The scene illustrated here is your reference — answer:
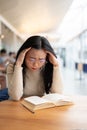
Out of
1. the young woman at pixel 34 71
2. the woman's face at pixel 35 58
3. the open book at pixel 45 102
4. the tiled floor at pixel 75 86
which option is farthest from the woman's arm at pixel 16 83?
the tiled floor at pixel 75 86

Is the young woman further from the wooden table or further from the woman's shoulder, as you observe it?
the wooden table

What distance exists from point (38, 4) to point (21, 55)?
696 centimetres

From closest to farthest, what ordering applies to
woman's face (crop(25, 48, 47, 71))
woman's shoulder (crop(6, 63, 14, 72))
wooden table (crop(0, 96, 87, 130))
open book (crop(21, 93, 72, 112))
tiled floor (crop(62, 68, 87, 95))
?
wooden table (crop(0, 96, 87, 130)) → open book (crop(21, 93, 72, 112)) → woman's face (crop(25, 48, 47, 71)) → woman's shoulder (crop(6, 63, 14, 72)) → tiled floor (crop(62, 68, 87, 95))

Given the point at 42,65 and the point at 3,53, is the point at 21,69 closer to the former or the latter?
the point at 42,65

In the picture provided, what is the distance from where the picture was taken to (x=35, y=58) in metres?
1.70

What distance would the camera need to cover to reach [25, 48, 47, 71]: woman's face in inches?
66.9

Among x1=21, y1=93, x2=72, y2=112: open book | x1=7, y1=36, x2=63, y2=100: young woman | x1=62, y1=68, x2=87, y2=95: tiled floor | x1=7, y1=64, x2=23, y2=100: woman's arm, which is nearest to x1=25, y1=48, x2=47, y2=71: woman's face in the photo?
x1=7, y1=36, x2=63, y2=100: young woman

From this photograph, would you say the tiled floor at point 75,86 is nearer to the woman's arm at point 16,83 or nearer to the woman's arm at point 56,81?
the woman's arm at point 56,81

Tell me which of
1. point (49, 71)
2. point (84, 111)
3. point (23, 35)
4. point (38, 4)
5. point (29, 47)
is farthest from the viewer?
point (23, 35)

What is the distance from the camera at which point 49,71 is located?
74.7 inches

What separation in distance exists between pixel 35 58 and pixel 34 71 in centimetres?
20

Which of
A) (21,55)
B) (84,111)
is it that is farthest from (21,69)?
(84,111)

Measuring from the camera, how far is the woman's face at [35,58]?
1.70 m

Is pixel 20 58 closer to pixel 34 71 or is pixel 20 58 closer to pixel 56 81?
pixel 34 71
